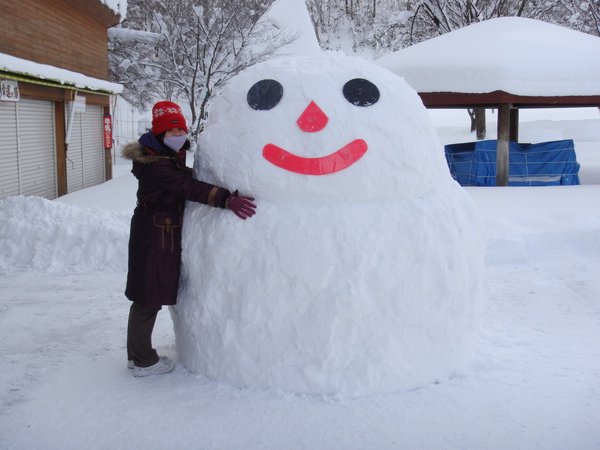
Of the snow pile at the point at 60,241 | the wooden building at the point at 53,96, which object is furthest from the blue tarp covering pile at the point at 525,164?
the snow pile at the point at 60,241

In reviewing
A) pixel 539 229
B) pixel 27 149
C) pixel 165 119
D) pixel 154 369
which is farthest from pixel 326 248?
A: pixel 27 149

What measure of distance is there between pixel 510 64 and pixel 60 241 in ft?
30.9

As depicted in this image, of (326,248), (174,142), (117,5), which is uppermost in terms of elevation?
(117,5)

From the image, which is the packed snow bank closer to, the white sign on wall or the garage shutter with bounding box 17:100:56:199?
the white sign on wall

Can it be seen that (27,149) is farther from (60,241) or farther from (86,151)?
(60,241)

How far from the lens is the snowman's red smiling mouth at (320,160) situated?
3.41 metres

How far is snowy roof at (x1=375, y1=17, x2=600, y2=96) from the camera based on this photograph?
12.6 metres

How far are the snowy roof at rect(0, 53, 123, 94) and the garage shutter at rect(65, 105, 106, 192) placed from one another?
0.66 metres

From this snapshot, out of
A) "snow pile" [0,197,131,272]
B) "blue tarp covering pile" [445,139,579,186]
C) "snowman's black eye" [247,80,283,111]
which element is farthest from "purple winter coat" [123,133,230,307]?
"blue tarp covering pile" [445,139,579,186]

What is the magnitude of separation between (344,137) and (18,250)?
194 inches

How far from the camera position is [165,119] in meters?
3.64

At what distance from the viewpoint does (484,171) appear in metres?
13.7

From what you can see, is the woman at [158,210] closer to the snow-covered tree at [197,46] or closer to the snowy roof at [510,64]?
the snowy roof at [510,64]

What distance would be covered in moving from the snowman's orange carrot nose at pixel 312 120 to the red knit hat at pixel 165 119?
700 mm
